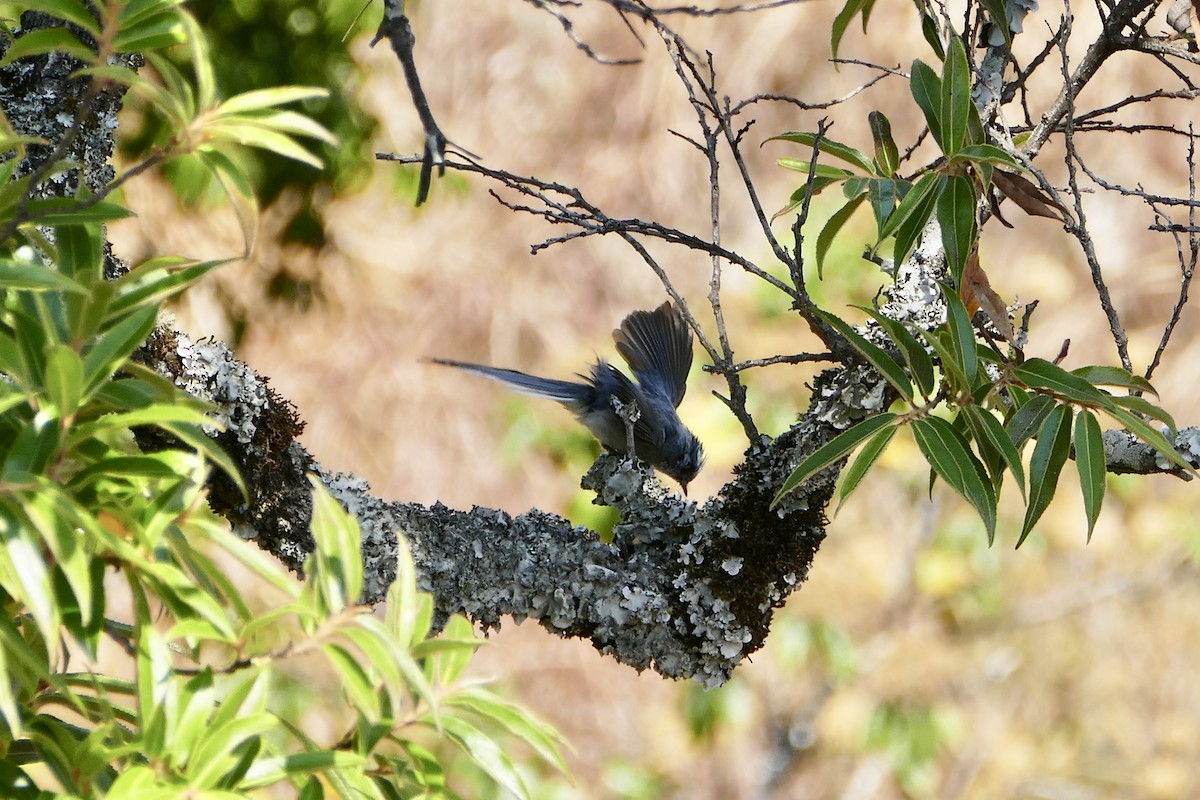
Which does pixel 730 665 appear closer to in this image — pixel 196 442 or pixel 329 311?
pixel 196 442

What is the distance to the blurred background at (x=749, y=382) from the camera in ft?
11.5

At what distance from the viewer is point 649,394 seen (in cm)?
200

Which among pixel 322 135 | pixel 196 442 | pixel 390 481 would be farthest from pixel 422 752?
pixel 390 481

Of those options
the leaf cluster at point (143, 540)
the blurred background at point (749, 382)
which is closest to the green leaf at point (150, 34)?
the leaf cluster at point (143, 540)

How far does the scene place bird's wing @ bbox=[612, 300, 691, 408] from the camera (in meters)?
2.00

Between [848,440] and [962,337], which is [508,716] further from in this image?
[962,337]

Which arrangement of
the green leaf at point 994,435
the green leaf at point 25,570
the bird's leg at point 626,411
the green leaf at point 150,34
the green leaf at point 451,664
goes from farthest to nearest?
the bird's leg at point 626,411, the green leaf at point 994,435, the green leaf at point 451,664, the green leaf at point 150,34, the green leaf at point 25,570

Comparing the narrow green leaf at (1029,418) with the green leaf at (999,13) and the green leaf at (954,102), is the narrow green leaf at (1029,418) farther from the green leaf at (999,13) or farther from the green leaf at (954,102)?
the green leaf at (999,13)

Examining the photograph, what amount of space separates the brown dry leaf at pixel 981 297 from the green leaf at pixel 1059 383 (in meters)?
0.10

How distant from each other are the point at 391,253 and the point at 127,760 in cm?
314

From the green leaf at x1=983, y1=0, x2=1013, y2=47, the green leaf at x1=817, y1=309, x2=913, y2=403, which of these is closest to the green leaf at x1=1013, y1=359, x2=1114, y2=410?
the green leaf at x1=817, y1=309, x2=913, y2=403

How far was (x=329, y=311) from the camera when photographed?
3684 mm

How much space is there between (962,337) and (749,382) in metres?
2.41

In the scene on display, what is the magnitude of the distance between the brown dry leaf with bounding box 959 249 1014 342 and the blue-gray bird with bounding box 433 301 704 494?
0.75m
